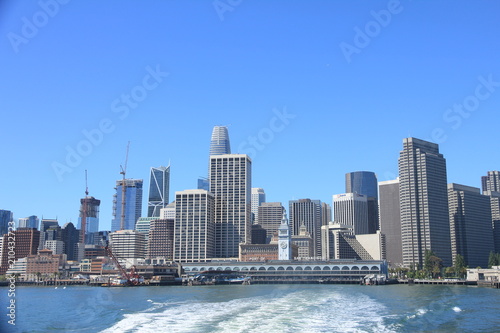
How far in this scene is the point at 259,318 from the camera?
2648 inches

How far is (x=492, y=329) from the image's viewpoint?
2438 inches

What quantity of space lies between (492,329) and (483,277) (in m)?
143

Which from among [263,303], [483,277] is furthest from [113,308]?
[483,277]

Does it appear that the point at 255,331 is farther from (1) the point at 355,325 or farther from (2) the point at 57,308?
(2) the point at 57,308

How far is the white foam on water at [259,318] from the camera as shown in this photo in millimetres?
60500

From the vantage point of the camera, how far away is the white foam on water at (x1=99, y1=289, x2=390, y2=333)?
6050 cm

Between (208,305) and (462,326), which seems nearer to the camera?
(462,326)

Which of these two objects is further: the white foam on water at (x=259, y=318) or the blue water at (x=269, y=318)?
the blue water at (x=269, y=318)

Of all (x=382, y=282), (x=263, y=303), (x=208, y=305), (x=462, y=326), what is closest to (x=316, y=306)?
(x=263, y=303)

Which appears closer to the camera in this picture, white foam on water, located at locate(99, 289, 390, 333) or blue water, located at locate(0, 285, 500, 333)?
white foam on water, located at locate(99, 289, 390, 333)

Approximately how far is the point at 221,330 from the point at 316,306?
27.2m

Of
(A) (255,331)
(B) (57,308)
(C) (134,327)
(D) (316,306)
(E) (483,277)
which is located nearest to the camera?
(A) (255,331)

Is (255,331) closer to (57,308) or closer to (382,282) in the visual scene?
(57,308)

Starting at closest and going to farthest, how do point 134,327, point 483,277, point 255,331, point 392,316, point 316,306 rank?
1. point 255,331
2. point 134,327
3. point 392,316
4. point 316,306
5. point 483,277
